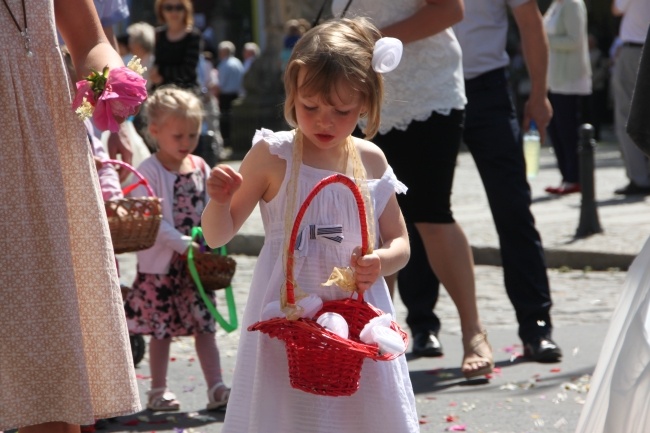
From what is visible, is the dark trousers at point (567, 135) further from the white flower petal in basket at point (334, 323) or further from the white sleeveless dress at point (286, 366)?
the white flower petal in basket at point (334, 323)

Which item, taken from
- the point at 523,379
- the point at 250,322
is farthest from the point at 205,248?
the point at 250,322

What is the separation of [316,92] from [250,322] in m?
0.66

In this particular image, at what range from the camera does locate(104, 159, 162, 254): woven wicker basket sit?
4848 millimetres

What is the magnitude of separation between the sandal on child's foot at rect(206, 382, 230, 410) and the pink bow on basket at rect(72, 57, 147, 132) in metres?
2.27

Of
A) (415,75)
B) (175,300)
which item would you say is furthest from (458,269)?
(175,300)

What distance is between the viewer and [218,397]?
17.9 feet

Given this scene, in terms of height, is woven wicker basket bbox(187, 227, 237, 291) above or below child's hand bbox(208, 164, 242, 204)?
below

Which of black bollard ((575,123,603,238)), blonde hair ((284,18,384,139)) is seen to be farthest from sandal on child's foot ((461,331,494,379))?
black bollard ((575,123,603,238))

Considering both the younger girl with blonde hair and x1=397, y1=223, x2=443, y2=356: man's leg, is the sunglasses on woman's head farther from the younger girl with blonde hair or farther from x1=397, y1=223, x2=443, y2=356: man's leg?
the younger girl with blonde hair

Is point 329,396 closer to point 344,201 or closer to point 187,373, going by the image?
point 344,201

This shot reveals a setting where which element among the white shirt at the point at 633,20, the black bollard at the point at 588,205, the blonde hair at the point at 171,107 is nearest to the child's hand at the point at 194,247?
the blonde hair at the point at 171,107

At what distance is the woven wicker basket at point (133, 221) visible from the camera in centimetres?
485

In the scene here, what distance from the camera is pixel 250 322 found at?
3.69m

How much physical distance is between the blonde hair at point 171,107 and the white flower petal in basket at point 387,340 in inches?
101
